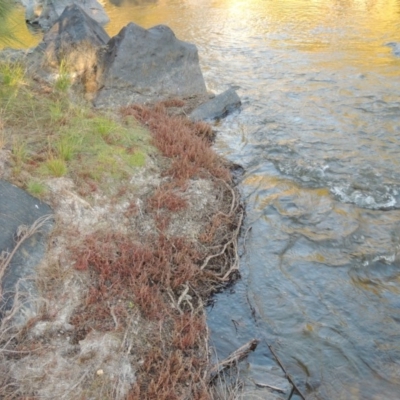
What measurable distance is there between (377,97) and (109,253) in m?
8.83

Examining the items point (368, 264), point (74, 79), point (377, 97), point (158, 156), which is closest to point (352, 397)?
point (368, 264)

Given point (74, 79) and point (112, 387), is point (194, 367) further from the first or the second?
point (74, 79)

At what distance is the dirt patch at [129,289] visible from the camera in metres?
4.51

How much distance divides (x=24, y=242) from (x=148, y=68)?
7.63 m

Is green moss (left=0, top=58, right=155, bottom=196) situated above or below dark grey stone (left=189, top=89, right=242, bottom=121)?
above

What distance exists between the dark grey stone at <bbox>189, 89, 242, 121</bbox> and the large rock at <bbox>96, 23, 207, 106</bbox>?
903mm

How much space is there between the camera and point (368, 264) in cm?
642

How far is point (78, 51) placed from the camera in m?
12.2

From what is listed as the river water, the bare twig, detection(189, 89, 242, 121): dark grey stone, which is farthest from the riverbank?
detection(189, 89, 242, 121): dark grey stone

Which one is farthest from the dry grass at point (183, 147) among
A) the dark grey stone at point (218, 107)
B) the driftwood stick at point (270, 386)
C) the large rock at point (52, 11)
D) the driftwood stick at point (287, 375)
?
the large rock at point (52, 11)

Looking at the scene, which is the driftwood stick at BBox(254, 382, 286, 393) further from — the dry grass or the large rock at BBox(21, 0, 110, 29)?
the large rock at BBox(21, 0, 110, 29)

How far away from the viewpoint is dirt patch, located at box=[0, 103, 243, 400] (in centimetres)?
451

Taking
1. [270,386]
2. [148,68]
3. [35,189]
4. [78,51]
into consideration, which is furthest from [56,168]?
[78,51]

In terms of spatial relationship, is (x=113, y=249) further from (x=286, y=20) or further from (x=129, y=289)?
(x=286, y=20)
